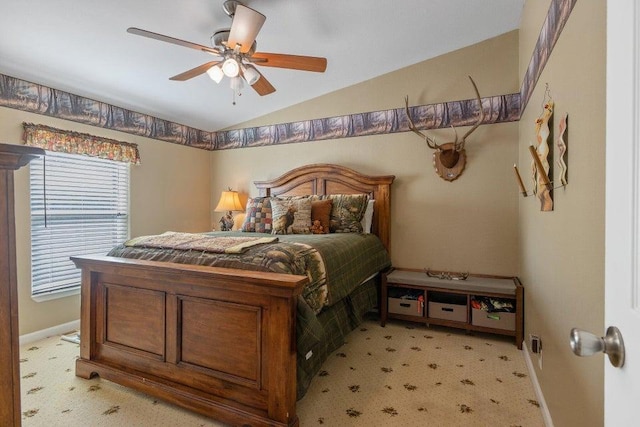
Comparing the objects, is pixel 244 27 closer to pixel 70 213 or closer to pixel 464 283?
pixel 70 213

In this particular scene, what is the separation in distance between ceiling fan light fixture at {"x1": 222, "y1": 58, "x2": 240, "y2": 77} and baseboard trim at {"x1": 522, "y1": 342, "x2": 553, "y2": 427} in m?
2.69

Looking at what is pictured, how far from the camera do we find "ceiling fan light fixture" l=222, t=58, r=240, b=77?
7.07 ft

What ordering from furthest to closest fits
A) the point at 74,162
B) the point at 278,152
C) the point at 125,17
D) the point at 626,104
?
the point at 278,152
the point at 74,162
the point at 125,17
the point at 626,104

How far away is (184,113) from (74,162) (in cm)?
134

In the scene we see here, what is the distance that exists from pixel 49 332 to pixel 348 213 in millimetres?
2967

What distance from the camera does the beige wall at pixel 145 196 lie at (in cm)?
278

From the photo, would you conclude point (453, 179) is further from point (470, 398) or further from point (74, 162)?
point (74, 162)

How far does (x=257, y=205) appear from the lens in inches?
142

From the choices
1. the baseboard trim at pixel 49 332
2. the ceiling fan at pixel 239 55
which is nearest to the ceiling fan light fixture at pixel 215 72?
the ceiling fan at pixel 239 55

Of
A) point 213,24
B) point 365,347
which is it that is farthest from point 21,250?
point 365,347

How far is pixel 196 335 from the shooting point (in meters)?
1.85

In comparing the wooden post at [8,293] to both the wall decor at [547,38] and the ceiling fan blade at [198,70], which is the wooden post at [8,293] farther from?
the wall decor at [547,38]

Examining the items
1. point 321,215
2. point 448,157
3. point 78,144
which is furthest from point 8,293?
point 448,157

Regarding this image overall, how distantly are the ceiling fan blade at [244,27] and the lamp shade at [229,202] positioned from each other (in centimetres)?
238
